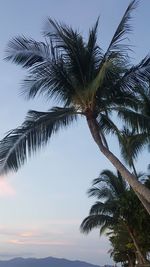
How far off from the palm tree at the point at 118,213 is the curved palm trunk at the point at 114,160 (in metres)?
12.0

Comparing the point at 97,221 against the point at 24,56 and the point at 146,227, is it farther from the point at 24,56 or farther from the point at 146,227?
the point at 24,56

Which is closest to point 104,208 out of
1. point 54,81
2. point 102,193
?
point 102,193

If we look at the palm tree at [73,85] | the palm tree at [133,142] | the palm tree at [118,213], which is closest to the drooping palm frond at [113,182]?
the palm tree at [118,213]

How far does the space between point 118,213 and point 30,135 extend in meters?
16.3

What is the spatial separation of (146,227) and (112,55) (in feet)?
46.9

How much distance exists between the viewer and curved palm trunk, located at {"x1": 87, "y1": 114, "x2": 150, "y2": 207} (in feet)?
48.0

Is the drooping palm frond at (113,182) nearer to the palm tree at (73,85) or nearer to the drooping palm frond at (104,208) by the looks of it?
the drooping palm frond at (104,208)

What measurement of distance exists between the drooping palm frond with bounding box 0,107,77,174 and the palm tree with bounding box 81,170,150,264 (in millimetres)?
11814

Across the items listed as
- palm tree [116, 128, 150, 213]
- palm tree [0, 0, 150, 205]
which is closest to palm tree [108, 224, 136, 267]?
palm tree [116, 128, 150, 213]

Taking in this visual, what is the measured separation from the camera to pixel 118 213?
30.9 m

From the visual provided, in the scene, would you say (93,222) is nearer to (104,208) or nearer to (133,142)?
(104,208)

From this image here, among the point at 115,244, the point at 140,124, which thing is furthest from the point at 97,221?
the point at 140,124

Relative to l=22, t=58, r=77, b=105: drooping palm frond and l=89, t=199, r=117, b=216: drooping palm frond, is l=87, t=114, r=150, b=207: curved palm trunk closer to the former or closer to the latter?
l=22, t=58, r=77, b=105: drooping palm frond

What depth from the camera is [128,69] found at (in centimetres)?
1633
